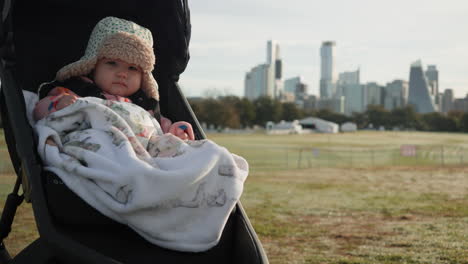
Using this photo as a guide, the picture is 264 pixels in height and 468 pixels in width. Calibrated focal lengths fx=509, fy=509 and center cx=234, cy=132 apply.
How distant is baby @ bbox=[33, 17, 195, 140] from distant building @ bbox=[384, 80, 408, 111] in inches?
3743

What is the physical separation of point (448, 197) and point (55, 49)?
21.1 feet

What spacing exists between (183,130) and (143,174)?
0.61 m

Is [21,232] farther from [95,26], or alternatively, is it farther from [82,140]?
[82,140]

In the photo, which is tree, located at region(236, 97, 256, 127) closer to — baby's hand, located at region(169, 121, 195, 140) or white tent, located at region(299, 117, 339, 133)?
white tent, located at region(299, 117, 339, 133)

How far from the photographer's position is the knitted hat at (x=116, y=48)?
2156 millimetres

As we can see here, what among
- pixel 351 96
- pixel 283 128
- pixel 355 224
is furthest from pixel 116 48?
pixel 351 96

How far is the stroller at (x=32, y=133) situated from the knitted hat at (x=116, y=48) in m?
0.21

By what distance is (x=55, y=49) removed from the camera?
2443 mm

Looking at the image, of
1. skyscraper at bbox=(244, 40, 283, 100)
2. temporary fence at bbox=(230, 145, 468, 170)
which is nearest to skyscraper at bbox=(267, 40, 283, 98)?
skyscraper at bbox=(244, 40, 283, 100)

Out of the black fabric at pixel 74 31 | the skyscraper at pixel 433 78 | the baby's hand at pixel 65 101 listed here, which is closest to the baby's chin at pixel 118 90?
the baby's hand at pixel 65 101

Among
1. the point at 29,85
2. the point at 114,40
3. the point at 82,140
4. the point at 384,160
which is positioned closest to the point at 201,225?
the point at 82,140

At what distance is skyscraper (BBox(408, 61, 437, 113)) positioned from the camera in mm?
102562

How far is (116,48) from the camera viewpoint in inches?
84.5

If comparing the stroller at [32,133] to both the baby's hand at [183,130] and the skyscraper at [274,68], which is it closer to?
the baby's hand at [183,130]
